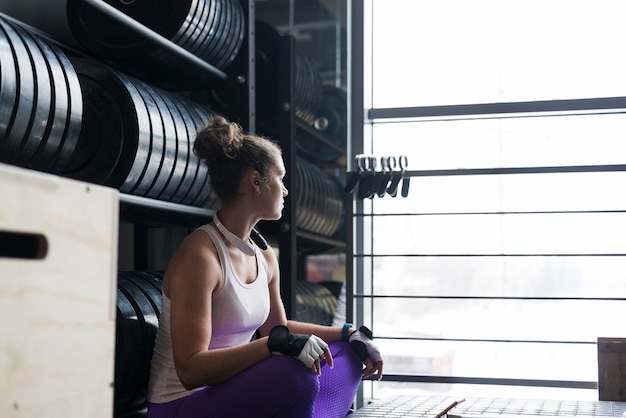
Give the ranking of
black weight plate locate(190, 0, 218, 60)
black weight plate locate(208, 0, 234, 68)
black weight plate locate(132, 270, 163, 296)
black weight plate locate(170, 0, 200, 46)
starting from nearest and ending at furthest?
black weight plate locate(132, 270, 163, 296)
black weight plate locate(170, 0, 200, 46)
black weight plate locate(190, 0, 218, 60)
black weight plate locate(208, 0, 234, 68)

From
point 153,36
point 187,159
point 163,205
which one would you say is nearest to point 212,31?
point 153,36

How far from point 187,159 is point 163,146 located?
18 cm

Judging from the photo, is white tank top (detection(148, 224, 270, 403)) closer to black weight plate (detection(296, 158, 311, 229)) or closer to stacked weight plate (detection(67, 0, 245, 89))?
stacked weight plate (detection(67, 0, 245, 89))

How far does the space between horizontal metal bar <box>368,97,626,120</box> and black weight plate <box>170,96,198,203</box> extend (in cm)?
104

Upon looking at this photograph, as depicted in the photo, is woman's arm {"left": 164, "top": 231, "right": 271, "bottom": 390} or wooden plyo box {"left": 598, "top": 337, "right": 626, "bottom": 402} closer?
woman's arm {"left": 164, "top": 231, "right": 271, "bottom": 390}

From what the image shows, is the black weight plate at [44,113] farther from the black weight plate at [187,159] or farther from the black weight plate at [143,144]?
the black weight plate at [187,159]

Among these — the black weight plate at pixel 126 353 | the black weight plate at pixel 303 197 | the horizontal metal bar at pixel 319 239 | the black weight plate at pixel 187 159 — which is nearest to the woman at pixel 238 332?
the black weight plate at pixel 126 353

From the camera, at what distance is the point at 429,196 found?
3.53 metres

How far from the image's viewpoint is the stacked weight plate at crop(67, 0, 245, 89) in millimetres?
2826

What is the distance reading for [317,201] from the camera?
4.39 m

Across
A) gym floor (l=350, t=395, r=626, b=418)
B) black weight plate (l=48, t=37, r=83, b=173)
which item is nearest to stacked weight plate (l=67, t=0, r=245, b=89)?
black weight plate (l=48, t=37, r=83, b=173)

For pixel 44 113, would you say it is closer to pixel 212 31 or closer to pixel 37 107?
pixel 37 107

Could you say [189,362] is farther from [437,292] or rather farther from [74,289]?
[437,292]

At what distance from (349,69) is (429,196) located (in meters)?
0.69
